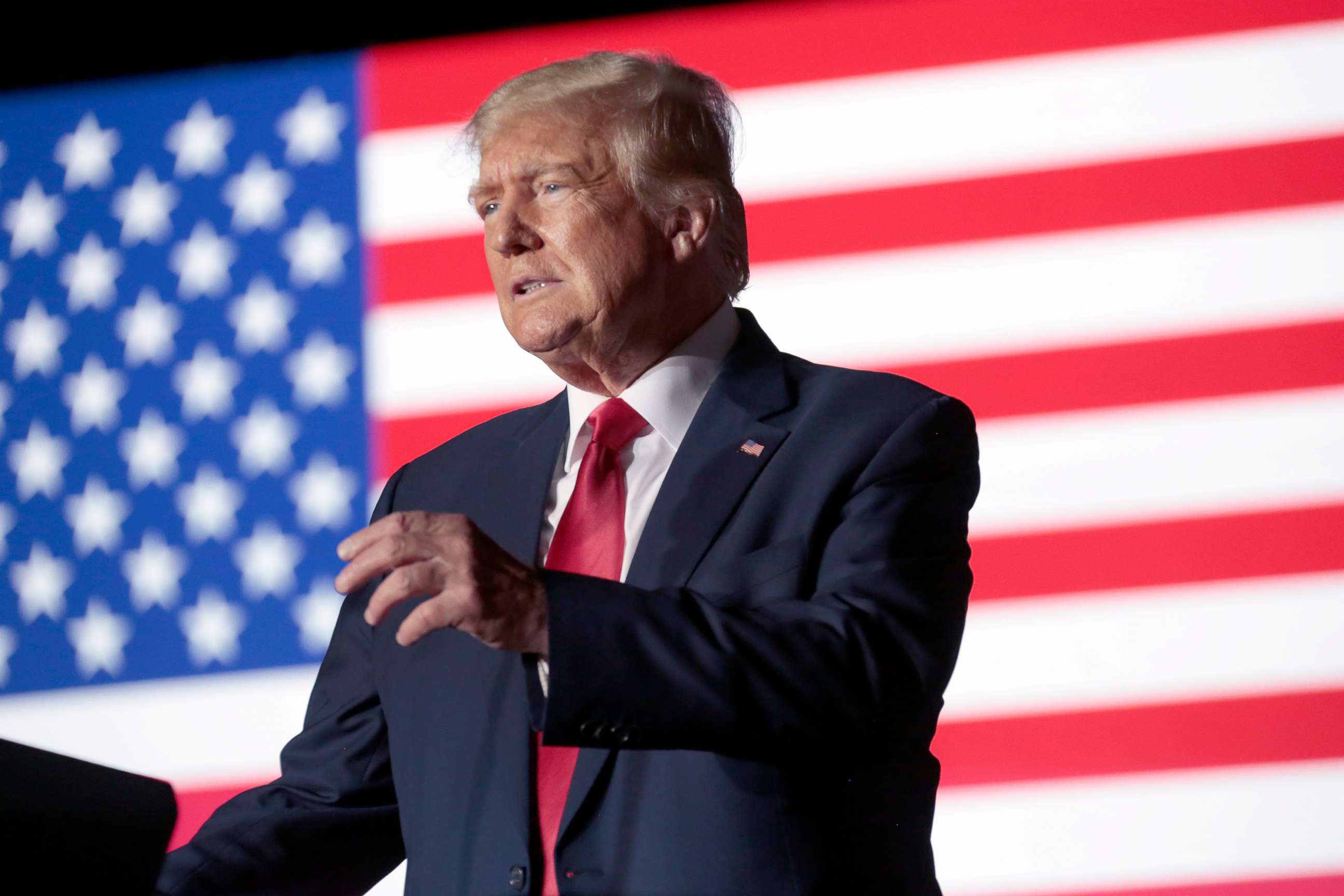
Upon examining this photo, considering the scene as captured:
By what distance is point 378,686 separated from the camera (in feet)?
4.63

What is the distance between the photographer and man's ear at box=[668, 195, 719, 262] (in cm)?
157

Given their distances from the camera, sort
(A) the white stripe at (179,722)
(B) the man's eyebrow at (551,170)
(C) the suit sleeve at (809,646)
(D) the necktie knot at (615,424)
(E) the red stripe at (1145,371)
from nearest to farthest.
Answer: (C) the suit sleeve at (809,646)
(D) the necktie knot at (615,424)
(B) the man's eyebrow at (551,170)
(E) the red stripe at (1145,371)
(A) the white stripe at (179,722)

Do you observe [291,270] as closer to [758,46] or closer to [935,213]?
[758,46]

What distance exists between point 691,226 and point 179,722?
1.46 meters

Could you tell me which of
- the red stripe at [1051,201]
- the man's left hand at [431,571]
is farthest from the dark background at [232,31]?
the man's left hand at [431,571]

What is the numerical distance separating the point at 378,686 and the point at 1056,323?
4.34 ft

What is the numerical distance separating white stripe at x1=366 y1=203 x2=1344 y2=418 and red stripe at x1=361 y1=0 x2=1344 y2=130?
13.3 inches

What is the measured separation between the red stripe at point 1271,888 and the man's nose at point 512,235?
138 centimetres

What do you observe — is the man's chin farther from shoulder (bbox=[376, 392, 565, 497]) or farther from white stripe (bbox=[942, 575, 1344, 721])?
white stripe (bbox=[942, 575, 1344, 721])

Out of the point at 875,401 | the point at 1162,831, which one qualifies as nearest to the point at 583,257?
the point at 875,401

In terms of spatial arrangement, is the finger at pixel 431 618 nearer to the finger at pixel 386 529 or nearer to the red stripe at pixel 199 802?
the finger at pixel 386 529

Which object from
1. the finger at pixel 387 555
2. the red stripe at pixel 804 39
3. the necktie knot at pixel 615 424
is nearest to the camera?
the finger at pixel 387 555

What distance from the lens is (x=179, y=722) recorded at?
2.45 metres

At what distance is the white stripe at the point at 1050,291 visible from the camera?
2.20 metres
